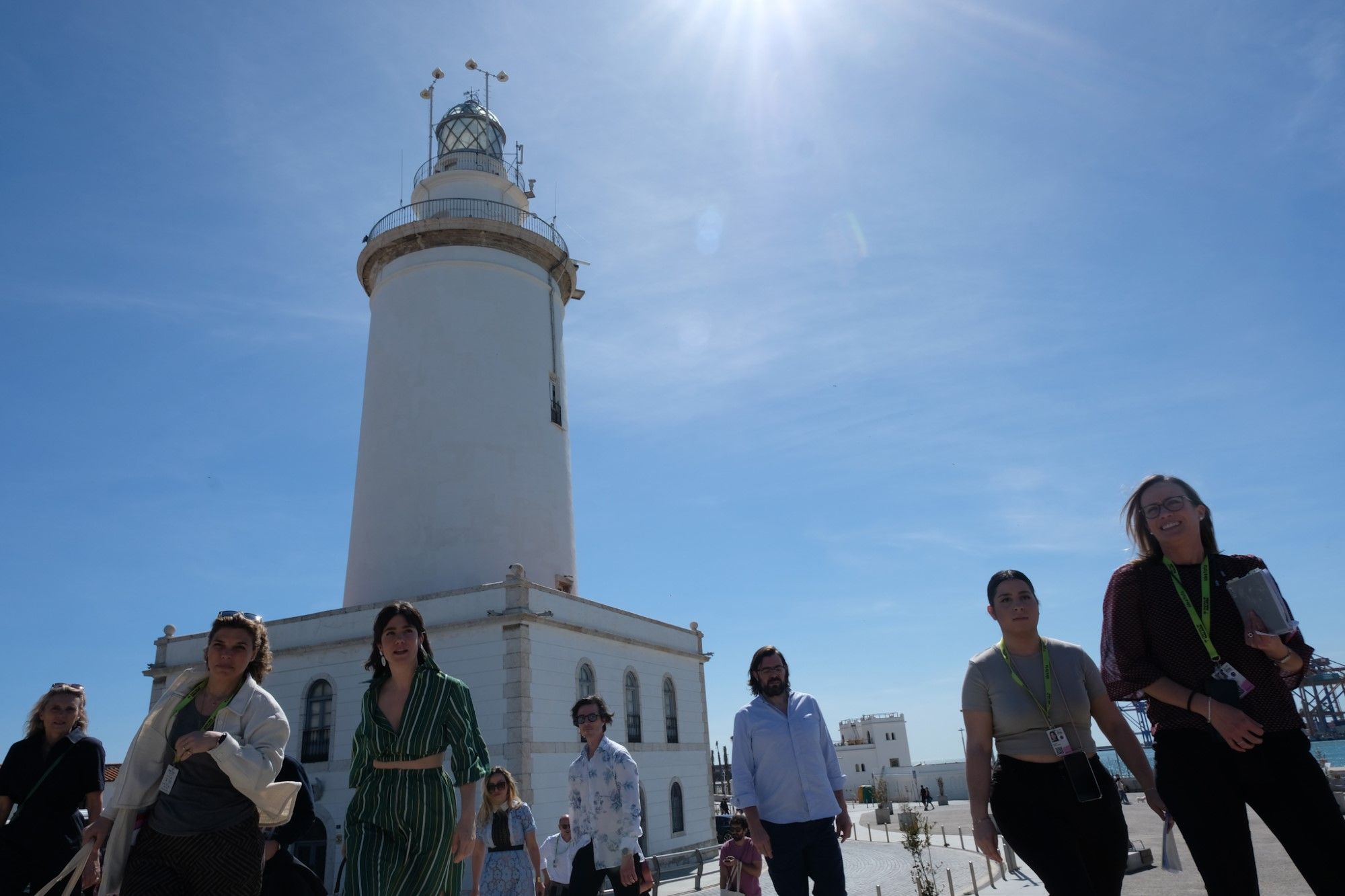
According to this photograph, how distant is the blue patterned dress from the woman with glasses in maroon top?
15.1 feet

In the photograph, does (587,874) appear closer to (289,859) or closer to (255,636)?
(289,859)

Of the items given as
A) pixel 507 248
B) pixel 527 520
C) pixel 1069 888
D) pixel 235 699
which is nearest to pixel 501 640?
pixel 527 520

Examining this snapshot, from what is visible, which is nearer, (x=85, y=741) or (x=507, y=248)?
(x=85, y=741)

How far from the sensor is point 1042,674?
4.13 metres

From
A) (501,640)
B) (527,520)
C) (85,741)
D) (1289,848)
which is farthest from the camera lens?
(527,520)

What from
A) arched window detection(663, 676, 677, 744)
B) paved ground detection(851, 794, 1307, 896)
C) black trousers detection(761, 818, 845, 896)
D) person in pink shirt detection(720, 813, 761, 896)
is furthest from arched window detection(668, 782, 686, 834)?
black trousers detection(761, 818, 845, 896)

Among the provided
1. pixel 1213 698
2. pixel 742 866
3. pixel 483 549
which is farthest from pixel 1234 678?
pixel 483 549

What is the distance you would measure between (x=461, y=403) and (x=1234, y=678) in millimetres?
19072

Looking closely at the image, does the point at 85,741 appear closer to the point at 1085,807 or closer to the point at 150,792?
the point at 150,792

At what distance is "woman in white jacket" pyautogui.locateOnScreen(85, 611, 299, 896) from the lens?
12.4 feet

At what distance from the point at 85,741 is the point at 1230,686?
622 cm

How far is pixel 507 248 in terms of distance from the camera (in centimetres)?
2294

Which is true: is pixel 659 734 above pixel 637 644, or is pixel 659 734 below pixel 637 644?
below

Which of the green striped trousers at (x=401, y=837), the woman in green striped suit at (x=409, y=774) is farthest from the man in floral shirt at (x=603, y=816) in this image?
the green striped trousers at (x=401, y=837)
